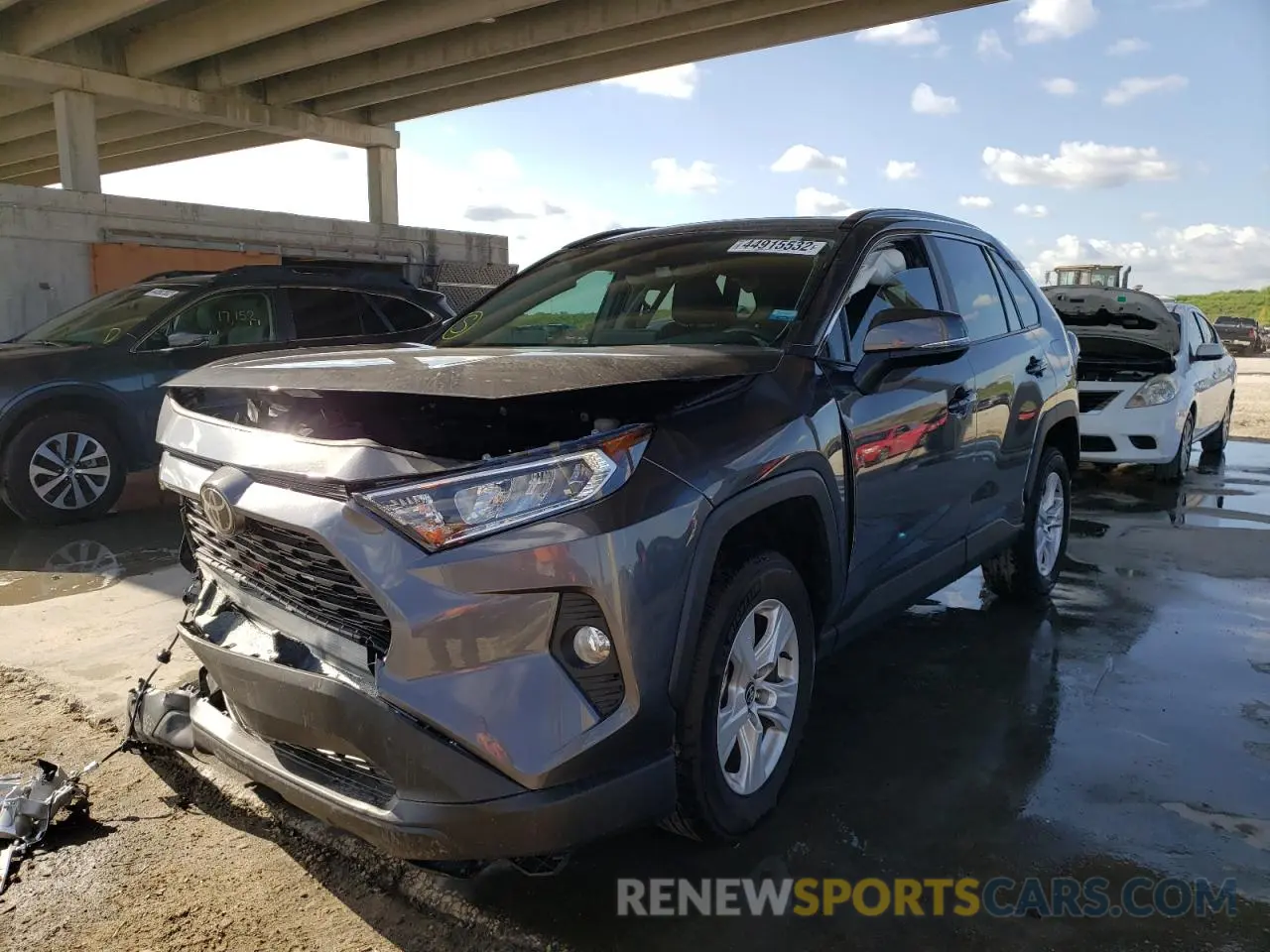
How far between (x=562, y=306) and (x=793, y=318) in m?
1.09

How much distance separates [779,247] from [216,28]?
16923 millimetres

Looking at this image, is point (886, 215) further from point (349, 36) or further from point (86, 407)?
point (349, 36)

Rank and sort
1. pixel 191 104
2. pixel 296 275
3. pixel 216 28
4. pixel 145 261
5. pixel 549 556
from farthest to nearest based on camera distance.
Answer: pixel 191 104 < pixel 216 28 < pixel 145 261 < pixel 296 275 < pixel 549 556

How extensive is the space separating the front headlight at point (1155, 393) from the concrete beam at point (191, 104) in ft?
63.7

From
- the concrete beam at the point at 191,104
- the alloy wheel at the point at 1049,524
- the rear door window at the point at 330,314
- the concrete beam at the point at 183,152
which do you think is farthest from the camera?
the concrete beam at the point at 183,152

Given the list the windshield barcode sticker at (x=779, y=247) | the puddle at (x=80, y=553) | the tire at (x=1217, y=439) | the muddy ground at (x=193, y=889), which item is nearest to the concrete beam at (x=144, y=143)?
the puddle at (x=80, y=553)

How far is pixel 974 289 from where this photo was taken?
4.19 m

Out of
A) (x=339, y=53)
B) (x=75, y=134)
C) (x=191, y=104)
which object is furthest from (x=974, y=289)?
(x=191, y=104)

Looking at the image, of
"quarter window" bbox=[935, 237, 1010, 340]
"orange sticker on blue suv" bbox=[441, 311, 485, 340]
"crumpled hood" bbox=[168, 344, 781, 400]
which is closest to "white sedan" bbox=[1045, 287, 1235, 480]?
"quarter window" bbox=[935, 237, 1010, 340]

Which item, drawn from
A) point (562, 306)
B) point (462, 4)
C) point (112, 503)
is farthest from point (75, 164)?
point (562, 306)

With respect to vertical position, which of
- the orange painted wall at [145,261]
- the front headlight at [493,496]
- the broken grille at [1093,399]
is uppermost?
the orange painted wall at [145,261]

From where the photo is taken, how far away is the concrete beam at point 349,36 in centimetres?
1538

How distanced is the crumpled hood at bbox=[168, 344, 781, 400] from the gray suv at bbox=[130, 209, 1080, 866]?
1cm

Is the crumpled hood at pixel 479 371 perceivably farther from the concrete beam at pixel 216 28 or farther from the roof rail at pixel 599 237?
the concrete beam at pixel 216 28
